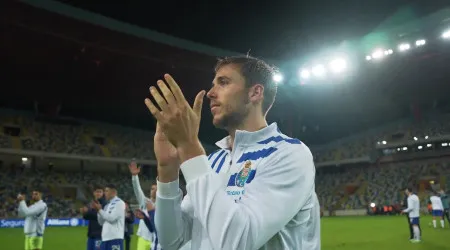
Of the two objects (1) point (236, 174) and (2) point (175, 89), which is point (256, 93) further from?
(2) point (175, 89)

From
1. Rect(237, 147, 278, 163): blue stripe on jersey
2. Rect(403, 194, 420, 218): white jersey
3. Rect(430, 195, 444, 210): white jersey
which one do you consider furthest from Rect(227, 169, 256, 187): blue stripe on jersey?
Rect(430, 195, 444, 210): white jersey

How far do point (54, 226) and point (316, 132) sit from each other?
34464mm

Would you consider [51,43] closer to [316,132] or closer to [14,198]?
[14,198]

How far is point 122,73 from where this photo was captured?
35000mm

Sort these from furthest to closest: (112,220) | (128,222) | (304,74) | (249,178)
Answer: (304,74) → (128,222) → (112,220) → (249,178)

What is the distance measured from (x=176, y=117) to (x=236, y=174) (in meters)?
0.56

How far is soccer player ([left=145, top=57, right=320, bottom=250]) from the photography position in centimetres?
182

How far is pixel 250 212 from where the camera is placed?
1.85m

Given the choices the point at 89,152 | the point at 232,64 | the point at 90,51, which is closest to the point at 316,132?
the point at 89,152

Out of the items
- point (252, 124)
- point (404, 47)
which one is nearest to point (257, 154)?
point (252, 124)

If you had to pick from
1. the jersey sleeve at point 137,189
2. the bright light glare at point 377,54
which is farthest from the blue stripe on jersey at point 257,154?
the bright light glare at point 377,54

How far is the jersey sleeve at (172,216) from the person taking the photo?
7.59ft

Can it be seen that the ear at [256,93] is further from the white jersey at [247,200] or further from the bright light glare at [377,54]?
the bright light glare at [377,54]

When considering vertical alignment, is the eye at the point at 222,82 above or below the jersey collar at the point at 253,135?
above
